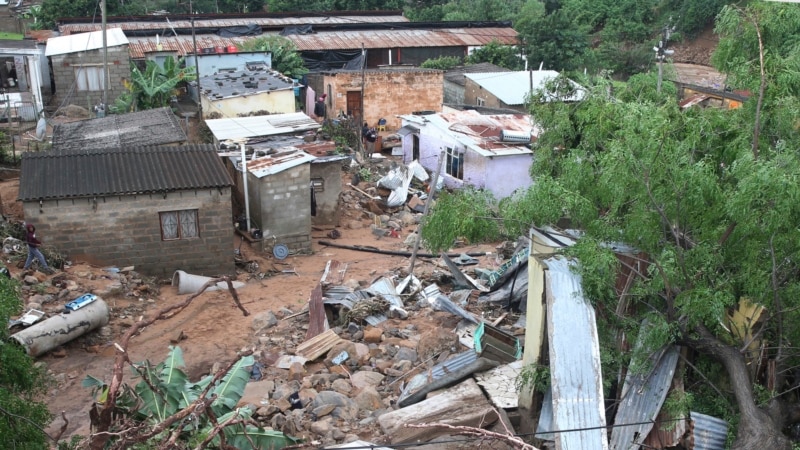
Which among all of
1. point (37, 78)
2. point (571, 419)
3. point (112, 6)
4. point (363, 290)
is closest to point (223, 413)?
point (571, 419)

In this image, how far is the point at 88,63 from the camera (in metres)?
27.6

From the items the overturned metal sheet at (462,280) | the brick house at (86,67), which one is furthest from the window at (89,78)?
the overturned metal sheet at (462,280)

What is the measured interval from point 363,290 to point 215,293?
323 centimetres

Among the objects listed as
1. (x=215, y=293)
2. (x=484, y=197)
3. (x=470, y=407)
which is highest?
(x=484, y=197)

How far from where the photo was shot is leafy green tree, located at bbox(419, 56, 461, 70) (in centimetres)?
3569

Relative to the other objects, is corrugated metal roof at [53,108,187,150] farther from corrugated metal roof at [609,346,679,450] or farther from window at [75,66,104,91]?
corrugated metal roof at [609,346,679,450]

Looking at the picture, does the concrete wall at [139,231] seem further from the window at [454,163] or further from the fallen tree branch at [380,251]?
the window at [454,163]

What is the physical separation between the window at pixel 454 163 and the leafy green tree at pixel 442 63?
38.6 feet

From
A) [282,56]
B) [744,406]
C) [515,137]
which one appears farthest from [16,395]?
[282,56]

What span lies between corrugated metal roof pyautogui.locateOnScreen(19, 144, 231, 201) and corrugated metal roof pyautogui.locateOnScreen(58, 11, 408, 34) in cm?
2053

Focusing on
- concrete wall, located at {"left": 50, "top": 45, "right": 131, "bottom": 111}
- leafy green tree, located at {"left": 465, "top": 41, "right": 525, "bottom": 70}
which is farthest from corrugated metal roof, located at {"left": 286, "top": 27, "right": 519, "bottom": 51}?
concrete wall, located at {"left": 50, "top": 45, "right": 131, "bottom": 111}

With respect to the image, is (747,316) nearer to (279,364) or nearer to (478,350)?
(478,350)

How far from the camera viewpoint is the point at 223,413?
9.03 metres

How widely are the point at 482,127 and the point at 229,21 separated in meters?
21.5
